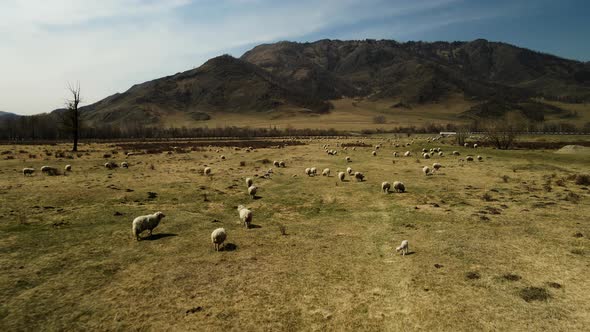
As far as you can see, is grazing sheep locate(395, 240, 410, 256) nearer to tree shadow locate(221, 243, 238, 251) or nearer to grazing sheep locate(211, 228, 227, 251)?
tree shadow locate(221, 243, 238, 251)

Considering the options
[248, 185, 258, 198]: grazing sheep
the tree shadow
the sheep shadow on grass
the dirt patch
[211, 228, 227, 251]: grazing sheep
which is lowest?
the dirt patch

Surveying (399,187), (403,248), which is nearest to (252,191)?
(399,187)

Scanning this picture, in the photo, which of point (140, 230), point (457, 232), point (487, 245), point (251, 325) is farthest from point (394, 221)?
point (140, 230)

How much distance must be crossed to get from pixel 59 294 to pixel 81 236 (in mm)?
5357

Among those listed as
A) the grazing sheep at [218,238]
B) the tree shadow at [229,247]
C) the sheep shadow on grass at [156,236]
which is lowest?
the tree shadow at [229,247]

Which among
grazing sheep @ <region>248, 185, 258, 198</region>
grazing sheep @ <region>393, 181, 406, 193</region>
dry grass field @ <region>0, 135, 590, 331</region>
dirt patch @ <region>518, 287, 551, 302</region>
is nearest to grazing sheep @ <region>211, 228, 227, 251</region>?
dry grass field @ <region>0, 135, 590, 331</region>

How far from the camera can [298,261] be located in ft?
41.4

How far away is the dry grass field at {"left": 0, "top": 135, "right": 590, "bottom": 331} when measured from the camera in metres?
9.01

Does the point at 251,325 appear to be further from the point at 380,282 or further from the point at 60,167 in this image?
the point at 60,167

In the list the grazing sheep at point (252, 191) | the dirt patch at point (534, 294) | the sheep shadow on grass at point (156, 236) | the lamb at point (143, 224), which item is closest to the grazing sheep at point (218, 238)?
the sheep shadow on grass at point (156, 236)

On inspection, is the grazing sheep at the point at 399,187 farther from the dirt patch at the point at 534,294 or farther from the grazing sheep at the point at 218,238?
the grazing sheep at the point at 218,238

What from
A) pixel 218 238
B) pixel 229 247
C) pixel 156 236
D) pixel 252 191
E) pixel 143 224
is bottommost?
pixel 229 247

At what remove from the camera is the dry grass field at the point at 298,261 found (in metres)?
9.01

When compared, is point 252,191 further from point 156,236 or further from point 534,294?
point 534,294
